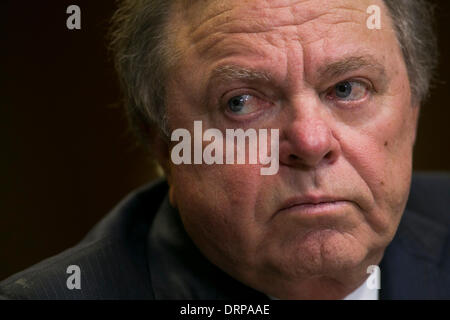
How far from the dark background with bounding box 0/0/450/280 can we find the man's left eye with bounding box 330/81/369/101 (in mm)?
715

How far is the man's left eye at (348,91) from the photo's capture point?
1.33m

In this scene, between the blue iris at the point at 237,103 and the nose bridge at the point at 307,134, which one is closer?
the nose bridge at the point at 307,134

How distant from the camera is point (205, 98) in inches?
53.2

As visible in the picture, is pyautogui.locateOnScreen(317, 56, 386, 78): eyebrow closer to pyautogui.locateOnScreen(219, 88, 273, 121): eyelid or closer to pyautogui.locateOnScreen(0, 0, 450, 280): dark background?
pyautogui.locateOnScreen(219, 88, 273, 121): eyelid

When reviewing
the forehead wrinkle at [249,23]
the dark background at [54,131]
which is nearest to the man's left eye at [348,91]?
the forehead wrinkle at [249,23]

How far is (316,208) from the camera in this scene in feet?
4.15

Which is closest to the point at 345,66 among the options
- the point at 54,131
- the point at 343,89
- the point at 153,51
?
the point at 343,89

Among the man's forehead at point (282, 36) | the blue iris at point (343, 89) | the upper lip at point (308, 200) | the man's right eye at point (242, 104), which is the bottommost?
the upper lip at point (308, 200)

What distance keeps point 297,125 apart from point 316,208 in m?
0.17

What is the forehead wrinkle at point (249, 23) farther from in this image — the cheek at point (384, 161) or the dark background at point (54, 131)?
the dark background at point (54, 131)

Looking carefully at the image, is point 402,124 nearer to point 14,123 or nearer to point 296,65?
point 296,65

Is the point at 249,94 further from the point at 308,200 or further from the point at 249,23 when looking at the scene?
the point at 308,200
